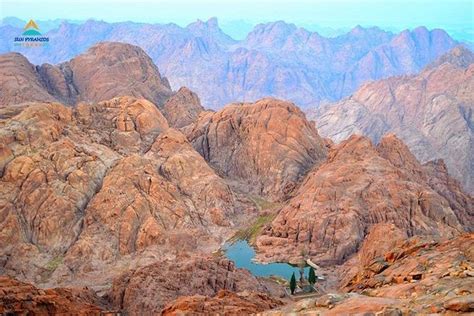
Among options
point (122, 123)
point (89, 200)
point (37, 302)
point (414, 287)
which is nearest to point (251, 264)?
point (89, 200)

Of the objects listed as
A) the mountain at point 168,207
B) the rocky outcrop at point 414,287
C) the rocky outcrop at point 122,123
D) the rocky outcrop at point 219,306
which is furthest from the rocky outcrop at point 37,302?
the rocky outcrop at point 122,123

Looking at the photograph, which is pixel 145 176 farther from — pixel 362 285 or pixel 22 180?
pixel 362 285

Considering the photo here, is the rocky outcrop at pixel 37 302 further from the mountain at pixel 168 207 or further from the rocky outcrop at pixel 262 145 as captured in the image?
the rocky outcrop at pixel 262 145

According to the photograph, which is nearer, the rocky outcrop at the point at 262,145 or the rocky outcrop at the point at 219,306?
the rocky outcrop at the point at 219,306

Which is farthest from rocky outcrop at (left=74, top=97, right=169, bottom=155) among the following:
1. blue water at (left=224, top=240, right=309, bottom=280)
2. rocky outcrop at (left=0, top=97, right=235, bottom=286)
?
blue water at (left=224, top=240, right=309, bottom=280)

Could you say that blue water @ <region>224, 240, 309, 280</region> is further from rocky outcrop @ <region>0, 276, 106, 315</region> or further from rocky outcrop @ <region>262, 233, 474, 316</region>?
rocky outcrop @ <region>262, 233, 474, 316</region>

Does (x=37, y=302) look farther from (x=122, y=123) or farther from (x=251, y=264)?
(x=122, y=123)
